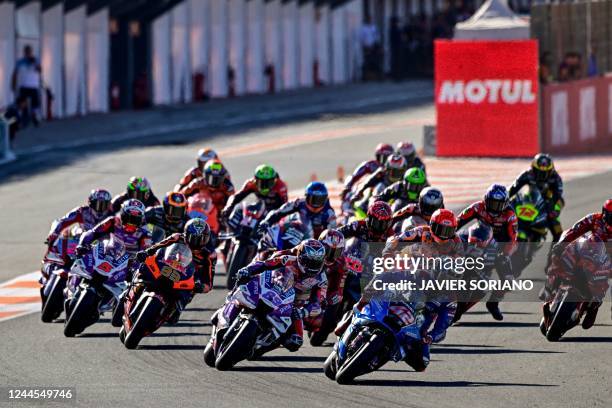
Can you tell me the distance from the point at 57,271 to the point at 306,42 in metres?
37.1

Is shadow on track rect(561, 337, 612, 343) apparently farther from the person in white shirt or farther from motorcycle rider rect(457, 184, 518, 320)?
the person in white shirt

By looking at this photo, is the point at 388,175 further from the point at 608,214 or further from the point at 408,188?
the point at 608,214

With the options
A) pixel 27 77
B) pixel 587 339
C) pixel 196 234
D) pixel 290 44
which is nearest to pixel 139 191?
pixel 196 234

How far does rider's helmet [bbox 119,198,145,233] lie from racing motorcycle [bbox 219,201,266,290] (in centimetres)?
269

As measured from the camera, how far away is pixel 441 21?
58.7 metres

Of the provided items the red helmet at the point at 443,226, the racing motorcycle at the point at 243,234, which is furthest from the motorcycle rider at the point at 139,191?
the red helmet at the point at 443,226

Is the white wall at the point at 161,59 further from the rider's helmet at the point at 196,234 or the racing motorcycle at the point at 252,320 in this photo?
the racing motorcycle at the point at 252,320

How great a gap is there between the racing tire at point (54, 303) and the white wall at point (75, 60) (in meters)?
24.3

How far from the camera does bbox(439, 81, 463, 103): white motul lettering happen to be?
114ft

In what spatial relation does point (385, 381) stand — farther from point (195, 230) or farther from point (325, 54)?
point (325, 54)

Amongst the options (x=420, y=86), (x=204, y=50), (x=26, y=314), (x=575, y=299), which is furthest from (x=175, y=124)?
A: (x=575, y=299)

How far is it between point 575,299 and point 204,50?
1310 inches

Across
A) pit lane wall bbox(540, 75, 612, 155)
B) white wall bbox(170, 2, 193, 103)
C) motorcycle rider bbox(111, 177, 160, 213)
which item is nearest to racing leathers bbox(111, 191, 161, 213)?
motorcycle rider bbox(111, 177, 160, 213)

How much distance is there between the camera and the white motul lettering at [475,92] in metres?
34.6
